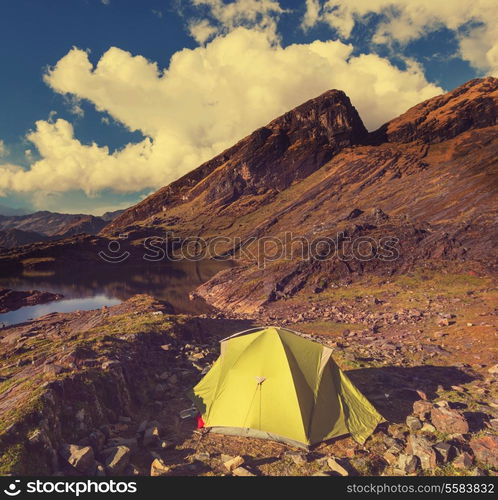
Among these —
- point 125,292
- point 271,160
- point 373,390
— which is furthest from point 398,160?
point 373,390

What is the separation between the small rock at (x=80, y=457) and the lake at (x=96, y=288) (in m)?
25.8

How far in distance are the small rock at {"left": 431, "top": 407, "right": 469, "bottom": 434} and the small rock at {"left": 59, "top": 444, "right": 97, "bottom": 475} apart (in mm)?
10107

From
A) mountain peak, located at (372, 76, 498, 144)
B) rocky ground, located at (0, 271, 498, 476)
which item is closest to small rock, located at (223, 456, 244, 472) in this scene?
rocky ground, located at (0, 271, 498, 476)

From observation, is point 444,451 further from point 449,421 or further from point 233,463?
point 233,463

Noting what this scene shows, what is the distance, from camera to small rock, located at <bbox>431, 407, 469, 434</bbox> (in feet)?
31.8

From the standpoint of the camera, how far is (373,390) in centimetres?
1309

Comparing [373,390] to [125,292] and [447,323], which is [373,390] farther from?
[125,292]

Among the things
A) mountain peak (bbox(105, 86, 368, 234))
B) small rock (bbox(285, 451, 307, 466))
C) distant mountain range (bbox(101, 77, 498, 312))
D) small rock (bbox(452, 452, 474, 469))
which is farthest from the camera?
mountain peak (bbox(105, 86, 368, 234))

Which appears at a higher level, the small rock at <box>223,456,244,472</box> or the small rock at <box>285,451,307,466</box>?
the small rock at <box>223,456,244,472</box>

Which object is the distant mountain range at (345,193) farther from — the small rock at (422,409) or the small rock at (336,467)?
the small rock at (336,467)

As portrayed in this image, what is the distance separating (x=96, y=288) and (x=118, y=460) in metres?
59.5

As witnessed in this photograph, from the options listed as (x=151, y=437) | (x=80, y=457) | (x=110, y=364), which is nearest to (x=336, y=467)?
(x=151, y=437)

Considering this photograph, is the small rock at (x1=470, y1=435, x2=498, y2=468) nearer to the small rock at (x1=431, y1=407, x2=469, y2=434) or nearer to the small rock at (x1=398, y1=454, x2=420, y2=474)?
the small rock at (x1=431, y1=407, x2=469, y2=434)

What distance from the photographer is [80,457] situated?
323 inches
